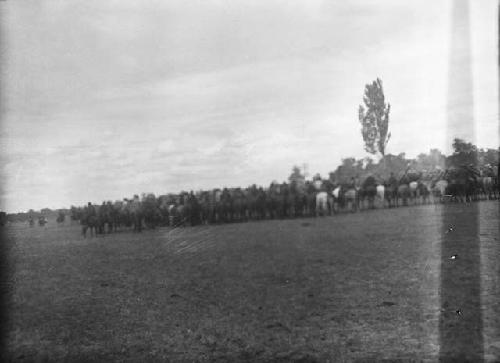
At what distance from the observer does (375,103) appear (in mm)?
20438

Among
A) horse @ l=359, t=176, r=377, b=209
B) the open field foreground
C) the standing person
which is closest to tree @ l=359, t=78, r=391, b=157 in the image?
horse @ l=359, t=176, r=377, b=209

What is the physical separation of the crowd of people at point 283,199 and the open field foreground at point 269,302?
8932 mm

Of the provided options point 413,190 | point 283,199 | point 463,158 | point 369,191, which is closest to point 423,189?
point 413,190

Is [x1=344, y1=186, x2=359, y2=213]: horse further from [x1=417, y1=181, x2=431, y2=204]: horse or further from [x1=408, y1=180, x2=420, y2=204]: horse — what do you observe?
[x1=417, y1=181, x2=431, y2=204]: horse

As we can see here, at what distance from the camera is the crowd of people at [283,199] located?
914 inches

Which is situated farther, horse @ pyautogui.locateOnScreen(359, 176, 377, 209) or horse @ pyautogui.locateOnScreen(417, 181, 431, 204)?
horse @ pyautogui.locateOnScreen(359, 176, 377, 209)

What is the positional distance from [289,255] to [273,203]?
13.5 meters

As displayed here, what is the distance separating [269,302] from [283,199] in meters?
17.4

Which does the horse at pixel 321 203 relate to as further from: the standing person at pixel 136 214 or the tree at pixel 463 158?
the standing person at pixel 136 214

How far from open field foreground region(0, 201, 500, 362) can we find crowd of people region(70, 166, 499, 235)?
8932 mm

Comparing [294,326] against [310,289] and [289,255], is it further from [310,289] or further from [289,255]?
[289,255]

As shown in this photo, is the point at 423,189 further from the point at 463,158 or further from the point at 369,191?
the point at 463,158

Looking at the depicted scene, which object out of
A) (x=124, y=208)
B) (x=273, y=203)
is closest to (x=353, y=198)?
(x=273, y=203)

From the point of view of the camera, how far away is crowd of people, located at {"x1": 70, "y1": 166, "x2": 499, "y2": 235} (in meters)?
23.2
